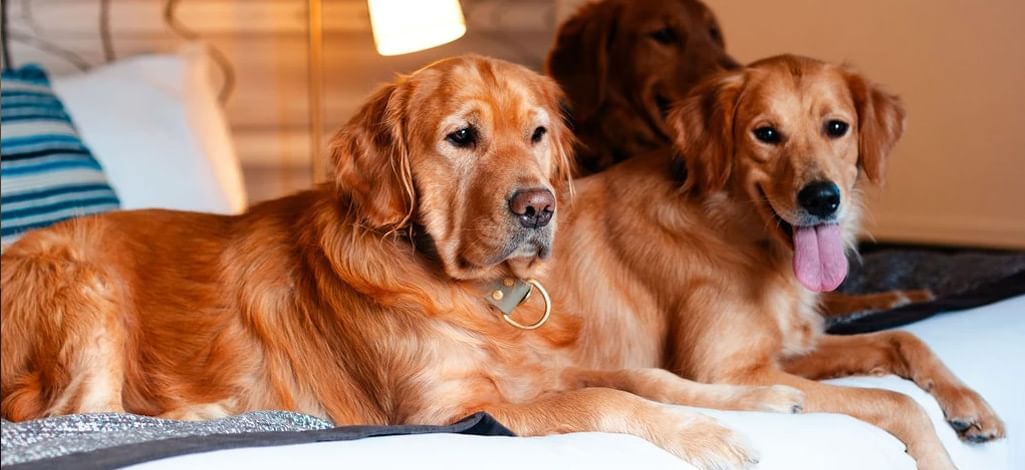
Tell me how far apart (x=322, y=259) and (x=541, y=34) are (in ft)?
Answer: 9.24

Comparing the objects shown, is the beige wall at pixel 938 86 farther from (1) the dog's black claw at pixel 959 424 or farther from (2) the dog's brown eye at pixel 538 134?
(2) the dog's brown eye at pixel 538 134

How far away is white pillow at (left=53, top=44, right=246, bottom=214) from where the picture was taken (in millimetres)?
3291

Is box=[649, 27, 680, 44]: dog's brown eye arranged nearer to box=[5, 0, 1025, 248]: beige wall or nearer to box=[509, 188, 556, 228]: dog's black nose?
box=[509, 188, 556, 228]: dog's black nose

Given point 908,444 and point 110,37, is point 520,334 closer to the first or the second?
point 908,444

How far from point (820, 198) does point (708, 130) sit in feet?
1.02

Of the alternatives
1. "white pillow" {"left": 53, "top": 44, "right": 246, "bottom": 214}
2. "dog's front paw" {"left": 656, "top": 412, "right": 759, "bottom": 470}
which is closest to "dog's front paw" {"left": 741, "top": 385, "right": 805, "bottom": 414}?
"dog's front paw" {"left": 656, "top": 412, "right": 759, "bottom": 470}

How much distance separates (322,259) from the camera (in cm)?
206

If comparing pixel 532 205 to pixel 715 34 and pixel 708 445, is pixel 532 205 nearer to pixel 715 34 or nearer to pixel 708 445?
pixel 708 445

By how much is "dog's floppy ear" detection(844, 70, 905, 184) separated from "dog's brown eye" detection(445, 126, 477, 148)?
90 cm

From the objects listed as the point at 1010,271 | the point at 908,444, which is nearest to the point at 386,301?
the point at 908,444

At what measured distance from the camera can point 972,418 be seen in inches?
84.3

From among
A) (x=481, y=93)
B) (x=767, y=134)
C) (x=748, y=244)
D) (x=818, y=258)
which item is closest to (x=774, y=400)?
(x=818, y=258)

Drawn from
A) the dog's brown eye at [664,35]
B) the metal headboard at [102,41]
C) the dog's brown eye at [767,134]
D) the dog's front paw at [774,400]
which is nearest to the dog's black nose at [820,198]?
the dog's brown eye at [767,134]

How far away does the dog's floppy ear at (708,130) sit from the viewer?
7.55 feet
